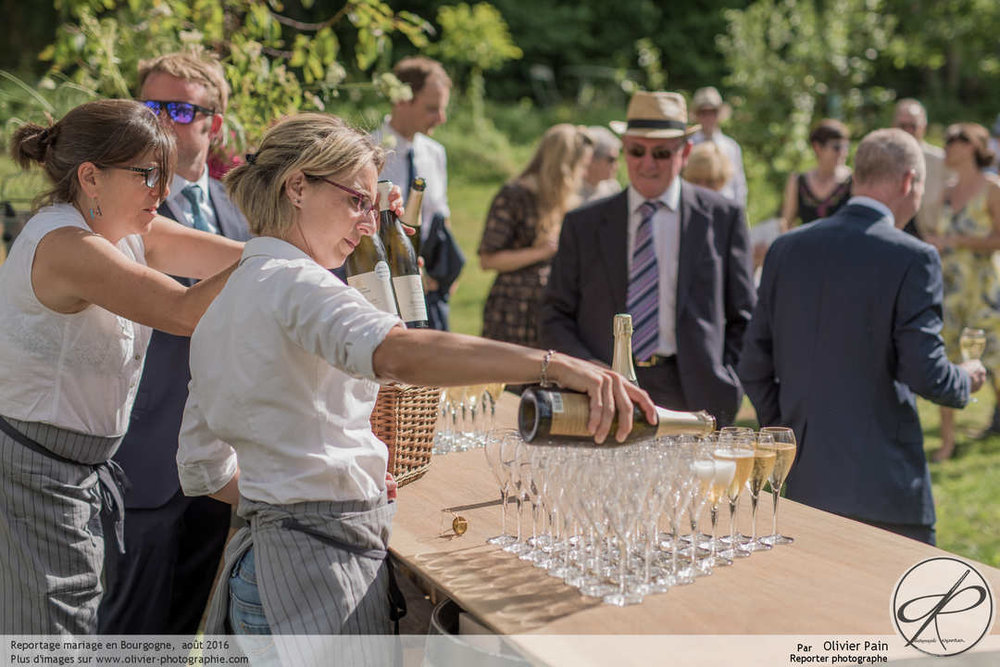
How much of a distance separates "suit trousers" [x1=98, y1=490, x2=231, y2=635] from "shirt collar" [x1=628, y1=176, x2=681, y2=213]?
2009mm

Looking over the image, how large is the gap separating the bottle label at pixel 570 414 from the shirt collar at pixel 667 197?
2512mm

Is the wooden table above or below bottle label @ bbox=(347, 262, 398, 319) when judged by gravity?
below

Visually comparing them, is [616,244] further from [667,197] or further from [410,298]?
[410,298]

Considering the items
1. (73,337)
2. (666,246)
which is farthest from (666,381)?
(73,337)

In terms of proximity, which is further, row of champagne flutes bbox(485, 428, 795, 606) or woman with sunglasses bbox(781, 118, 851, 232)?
woman with sunglasses bbox(781, 118, 851, 232)

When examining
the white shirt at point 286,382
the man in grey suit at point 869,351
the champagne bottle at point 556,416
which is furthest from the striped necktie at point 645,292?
the champagne bottle at point 556,416

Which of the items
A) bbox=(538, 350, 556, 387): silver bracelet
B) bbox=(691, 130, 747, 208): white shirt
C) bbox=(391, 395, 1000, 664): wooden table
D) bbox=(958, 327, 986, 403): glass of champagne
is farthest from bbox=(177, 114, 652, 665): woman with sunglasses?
bbox=(691, 130, 747, 208): white shirt

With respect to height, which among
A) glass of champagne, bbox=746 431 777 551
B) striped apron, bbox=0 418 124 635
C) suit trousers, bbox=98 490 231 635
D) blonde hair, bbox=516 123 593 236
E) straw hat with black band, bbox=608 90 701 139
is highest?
straw hat with black band, bbox=608 90 701 139

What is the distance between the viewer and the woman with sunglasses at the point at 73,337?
2533 mm

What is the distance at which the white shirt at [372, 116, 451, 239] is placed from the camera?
5.94 metres

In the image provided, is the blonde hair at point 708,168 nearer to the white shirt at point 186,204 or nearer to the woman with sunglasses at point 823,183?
the woman with sunglasses at point 823,183

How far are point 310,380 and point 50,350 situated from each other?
3.05 feet

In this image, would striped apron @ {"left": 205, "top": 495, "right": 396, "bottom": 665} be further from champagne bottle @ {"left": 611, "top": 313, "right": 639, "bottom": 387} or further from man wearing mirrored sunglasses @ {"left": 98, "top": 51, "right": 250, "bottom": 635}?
man wearing mirrored sunglasses @ {"left": 98, "top": 51, "right": 250, "bottom": 635}

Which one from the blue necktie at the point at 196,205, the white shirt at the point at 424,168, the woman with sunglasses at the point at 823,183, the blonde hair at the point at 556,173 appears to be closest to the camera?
the blue necktie at the point at 196,205
